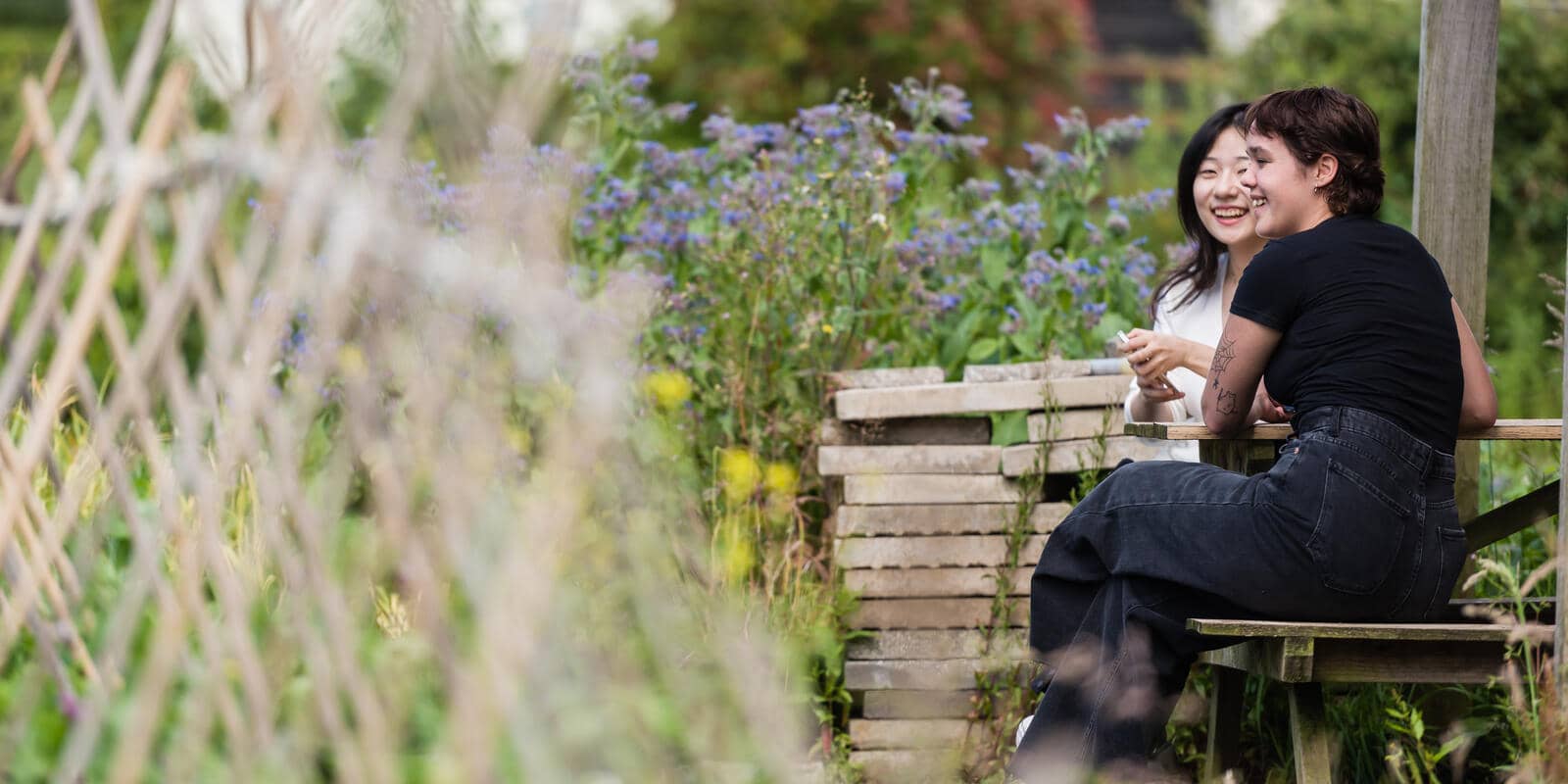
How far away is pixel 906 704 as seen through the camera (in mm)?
3152

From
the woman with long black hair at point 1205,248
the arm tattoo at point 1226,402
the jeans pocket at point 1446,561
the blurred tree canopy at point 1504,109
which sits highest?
the blurred tree canopy at point 1504,109

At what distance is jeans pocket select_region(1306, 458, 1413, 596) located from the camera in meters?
2.39

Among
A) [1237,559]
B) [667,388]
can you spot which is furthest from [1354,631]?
[667,388]

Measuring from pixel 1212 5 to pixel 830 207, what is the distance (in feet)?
40.0

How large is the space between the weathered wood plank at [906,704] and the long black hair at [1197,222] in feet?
3.56

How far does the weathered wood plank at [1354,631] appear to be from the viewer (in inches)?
90.5

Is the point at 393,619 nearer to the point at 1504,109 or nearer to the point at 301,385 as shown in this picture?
the point at 301,385

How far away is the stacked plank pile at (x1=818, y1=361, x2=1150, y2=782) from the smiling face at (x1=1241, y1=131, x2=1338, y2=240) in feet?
2.14

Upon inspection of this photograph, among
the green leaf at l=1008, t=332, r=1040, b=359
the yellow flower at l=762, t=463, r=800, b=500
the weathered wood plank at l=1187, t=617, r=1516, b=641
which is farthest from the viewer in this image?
the green leaf at l=1008, t=332, r=1040, b=359

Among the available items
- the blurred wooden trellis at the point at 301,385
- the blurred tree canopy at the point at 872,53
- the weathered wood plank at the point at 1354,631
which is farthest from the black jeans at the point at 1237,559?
the blurred tree canopy at the point at 872,53

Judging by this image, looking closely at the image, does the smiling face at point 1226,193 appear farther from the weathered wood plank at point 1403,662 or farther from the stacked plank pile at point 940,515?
the weathered wood plank at point 1403,662

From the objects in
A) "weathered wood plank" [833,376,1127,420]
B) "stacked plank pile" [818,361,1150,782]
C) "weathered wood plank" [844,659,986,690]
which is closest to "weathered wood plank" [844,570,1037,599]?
"stacked plank pile" [818,361,1150,782]

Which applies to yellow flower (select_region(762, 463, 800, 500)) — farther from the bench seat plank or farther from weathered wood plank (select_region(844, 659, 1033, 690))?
the bench seat plank

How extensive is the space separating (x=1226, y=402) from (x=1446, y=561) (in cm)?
47
